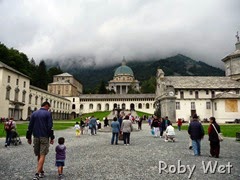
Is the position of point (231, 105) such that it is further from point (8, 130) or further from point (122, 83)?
point (122, 83)

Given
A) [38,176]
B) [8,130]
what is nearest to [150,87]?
[8,130]

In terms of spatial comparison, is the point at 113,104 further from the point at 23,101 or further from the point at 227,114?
the point at 227,114

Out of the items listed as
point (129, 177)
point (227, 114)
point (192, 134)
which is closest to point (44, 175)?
point (129, 177)

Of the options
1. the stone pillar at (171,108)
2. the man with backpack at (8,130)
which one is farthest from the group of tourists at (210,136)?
the stone pillar at (171,108)

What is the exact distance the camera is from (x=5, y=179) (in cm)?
636

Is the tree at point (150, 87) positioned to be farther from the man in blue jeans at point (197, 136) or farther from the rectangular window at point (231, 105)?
the man in blue jeans at point (197, 136)

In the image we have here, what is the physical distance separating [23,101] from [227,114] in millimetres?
49044

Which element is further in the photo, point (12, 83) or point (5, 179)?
point (12, 83)

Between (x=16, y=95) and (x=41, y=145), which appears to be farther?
(x=16, y=95)

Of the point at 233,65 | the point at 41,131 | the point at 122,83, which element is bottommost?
the point at 41,131

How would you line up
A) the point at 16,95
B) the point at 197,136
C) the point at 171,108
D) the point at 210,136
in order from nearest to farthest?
1. the point at 210,136
2. the point at 197,136
3. the point at 171,108
4. the point at 16,95

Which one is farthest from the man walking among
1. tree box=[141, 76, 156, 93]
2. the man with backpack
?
tree box=[141, 76, 156, 93]

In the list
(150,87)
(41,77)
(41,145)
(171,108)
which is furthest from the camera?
(150,87)

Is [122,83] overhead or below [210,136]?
overhead
